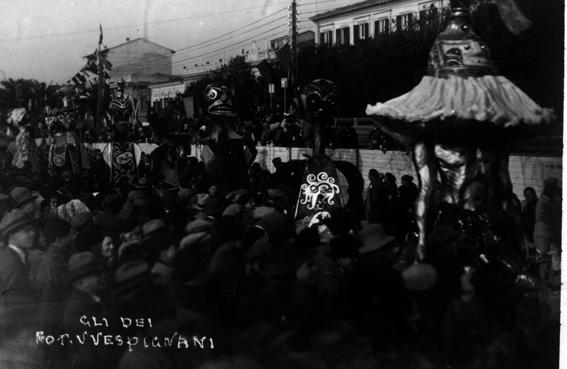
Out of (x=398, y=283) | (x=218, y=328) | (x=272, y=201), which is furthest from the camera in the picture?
(x=272, y=201)

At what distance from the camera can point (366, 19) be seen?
226 inches

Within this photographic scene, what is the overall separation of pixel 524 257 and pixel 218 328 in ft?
5.88

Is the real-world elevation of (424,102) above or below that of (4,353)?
above

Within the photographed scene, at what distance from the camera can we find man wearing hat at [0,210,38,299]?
4273 mm

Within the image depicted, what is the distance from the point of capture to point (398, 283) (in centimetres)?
383

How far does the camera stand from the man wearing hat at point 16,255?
14.0ft

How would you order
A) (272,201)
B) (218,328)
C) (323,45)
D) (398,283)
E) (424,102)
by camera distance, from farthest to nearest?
(323,45) < (272,201) < (424,102) < (218,328) < (398,283)

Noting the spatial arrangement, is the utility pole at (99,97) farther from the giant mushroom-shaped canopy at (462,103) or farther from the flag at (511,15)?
the flag at (511,15)

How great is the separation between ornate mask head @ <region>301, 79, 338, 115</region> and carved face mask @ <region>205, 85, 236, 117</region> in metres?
0.78

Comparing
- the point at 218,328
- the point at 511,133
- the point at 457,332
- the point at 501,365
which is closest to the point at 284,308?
the point at 218,328

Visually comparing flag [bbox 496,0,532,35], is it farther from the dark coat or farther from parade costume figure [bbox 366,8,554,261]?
the dark coat

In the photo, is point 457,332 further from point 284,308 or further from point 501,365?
point 284,308

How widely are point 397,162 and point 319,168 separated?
314cm

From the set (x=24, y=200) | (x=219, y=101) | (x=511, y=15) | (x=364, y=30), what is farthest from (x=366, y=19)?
(x=24, y=200)
